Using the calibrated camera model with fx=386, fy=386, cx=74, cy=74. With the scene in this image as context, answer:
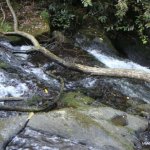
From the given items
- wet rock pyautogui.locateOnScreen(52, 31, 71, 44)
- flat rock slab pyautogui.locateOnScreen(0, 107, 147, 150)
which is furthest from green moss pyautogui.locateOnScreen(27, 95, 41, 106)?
wet rock pyautogui.locateOnScreen(52, 31, 71, 44)

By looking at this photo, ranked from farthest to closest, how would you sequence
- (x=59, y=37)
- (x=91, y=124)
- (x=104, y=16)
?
1. (x=104, y=16)
2. (x=59, y=37)
3. (x=91, y=124)

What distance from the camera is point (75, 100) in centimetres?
793

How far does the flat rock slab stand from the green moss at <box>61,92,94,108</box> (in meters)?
0.48

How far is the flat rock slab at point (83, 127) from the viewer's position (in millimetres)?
6242

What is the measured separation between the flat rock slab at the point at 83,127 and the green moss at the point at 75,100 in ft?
1.58

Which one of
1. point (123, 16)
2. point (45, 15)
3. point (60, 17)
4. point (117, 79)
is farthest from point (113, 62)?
point (45, 15)

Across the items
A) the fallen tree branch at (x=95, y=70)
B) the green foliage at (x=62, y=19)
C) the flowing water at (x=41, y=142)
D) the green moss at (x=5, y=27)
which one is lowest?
the flowing water at (x=41, y=142)

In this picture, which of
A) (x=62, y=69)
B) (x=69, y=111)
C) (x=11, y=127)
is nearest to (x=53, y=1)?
(x=62, y=69)

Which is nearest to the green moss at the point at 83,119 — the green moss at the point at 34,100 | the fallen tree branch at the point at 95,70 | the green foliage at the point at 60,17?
the green moss at the point at 34,100

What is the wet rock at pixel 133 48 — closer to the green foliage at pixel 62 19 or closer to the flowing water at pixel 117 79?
the flowing water at pixel 117 79

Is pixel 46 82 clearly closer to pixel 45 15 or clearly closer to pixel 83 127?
pixel 83 127

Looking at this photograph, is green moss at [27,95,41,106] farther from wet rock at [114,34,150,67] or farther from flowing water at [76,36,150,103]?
wet rock at [114,34,150,67]

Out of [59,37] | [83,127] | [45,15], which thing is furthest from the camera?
[45,15]

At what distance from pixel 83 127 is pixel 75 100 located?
1430mm
